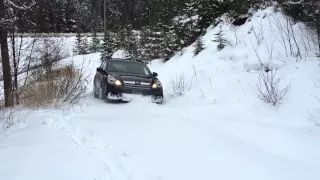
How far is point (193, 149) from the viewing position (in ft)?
19.3

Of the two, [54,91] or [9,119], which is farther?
[54,91]

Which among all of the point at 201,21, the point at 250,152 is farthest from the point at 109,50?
the point at 250,152

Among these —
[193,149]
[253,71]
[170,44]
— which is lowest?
[193,149]

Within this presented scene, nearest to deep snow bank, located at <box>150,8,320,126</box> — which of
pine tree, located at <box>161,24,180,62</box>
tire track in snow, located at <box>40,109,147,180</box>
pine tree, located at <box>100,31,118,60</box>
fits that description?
pine tree, located at <box>161,24,180,62</box>

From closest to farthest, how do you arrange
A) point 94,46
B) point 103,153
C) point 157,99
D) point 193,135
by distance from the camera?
point 103,153 < point 193,135 < point 157,99 < point 94,46

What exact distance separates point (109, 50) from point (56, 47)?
1281 cm

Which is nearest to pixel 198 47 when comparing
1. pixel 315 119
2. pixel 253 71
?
pixel 253 71

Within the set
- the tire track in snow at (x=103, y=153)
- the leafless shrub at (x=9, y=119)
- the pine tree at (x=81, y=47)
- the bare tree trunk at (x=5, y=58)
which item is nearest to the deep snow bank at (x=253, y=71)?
the tire track in snow at (x=103, y=153)

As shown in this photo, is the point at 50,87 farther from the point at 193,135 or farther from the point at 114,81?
the point at 193,135

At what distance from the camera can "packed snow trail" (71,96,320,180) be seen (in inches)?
189

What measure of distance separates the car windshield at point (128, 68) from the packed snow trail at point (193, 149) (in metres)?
3.43

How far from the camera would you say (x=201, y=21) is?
19.0 metres

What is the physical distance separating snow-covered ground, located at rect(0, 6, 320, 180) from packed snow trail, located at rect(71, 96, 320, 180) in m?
0.01

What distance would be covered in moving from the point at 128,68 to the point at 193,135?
236 inches
